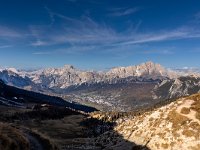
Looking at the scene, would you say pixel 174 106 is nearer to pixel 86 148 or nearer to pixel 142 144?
pixel 142 144

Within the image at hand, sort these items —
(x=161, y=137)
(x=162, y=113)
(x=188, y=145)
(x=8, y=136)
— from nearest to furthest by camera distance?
(x=8, y=136), (x=188, y=145), (x=161, y=137), (x=162, y=113)

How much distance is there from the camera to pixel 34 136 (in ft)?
181

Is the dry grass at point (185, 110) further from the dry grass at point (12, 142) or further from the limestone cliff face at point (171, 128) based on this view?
the dry grass at point (12, 142)

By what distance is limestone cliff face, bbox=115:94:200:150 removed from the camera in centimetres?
6656

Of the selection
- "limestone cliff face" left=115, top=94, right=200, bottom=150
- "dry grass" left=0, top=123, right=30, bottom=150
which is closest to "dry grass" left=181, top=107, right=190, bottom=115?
"limestone cliff face" left=115, top=94, right=200, bottom=150

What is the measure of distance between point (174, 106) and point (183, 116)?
6671mm

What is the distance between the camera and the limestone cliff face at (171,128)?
66562 mm

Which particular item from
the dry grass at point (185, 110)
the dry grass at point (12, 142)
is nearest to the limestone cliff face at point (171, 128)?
the dry grass at point (185, 110)

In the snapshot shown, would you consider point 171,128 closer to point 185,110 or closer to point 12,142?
point 185,110

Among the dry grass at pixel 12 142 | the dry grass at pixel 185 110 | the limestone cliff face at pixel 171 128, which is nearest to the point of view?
the dry grass at pixel 12 142

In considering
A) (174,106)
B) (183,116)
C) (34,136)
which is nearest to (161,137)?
(183,116)

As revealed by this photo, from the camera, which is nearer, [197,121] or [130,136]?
[197,121]

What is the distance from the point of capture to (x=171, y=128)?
71562 millimetres

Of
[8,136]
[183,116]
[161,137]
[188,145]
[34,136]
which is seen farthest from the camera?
[183,116]
